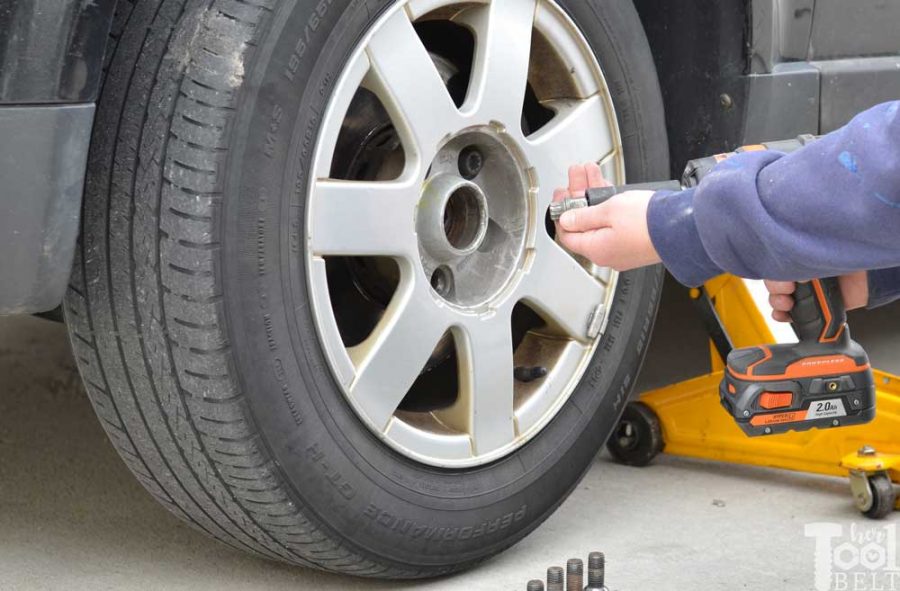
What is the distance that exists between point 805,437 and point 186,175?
1.38 m

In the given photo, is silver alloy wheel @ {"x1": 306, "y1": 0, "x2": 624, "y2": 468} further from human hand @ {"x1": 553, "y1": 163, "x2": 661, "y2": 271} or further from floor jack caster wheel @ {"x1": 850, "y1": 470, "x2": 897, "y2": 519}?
floor jack caster wheel @ {"x1": 850, "y1": 470, "x2": 897, "y2": 519}

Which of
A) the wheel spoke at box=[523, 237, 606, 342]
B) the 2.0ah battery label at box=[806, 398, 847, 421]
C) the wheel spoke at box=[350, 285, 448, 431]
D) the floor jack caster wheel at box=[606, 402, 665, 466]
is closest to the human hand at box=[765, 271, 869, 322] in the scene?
the 2.0ah battery label at box=[806, 398, 847, 421]

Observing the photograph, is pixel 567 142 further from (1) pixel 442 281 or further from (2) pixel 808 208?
(2) pixel 808 208

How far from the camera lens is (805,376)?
2010mm

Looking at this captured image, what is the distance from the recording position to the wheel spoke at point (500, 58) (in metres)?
1.92

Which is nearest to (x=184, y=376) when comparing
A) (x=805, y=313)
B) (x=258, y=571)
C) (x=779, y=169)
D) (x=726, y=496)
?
(x=258, y=571)

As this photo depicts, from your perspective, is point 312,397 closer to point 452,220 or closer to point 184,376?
point 184,376

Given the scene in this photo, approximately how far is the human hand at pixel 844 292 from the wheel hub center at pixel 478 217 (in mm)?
409

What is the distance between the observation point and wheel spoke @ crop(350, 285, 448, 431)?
1.81 metres

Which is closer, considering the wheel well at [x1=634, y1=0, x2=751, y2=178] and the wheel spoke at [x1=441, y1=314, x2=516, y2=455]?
the wheel spoke at [x1=441, y1=314, x2=516, y2=455]

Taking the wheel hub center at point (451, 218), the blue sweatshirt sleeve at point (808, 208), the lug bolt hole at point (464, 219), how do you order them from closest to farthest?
the blue sweatshirt sleeve at point (808, 208)
the wheel hub center at point (451, 218)
the lug bolt hole at point (464, 219)

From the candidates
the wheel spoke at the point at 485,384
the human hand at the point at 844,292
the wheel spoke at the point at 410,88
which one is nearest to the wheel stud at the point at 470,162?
the wheel spoke at the point at 410,88

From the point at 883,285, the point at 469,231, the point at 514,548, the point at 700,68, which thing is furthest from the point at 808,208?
the point at 700,68

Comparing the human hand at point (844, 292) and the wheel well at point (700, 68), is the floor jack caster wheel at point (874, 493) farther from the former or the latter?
the wheel well at point (700, 68)
